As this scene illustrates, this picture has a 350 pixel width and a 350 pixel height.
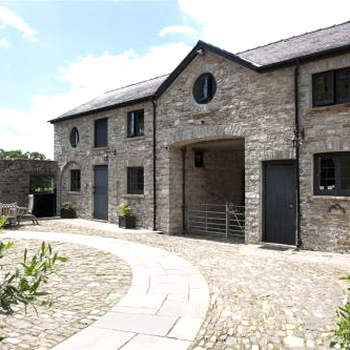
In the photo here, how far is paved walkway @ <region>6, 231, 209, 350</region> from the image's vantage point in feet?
12.9

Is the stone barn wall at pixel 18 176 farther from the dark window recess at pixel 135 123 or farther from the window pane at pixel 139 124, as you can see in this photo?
the window pane at pixel 139 124

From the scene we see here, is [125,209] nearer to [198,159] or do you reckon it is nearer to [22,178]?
[198,159]

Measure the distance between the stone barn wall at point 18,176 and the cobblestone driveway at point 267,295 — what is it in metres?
11.8

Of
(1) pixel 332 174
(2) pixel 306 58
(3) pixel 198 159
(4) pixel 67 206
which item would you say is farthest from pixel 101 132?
(1) pixel 332 174

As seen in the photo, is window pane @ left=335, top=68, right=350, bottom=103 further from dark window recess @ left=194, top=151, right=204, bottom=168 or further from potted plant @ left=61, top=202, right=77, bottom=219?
potted plant @ left=61, top=202, right=77, bottom=219

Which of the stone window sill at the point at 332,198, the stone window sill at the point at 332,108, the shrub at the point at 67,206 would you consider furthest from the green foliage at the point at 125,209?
the stone window sill at the point at 332,108

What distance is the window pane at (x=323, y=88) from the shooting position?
934 centimetres

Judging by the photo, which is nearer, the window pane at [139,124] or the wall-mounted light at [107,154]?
the window pane at [139,124]

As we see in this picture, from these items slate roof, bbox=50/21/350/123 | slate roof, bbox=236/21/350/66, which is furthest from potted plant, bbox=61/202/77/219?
slate roof, bbox=236/21/350/66

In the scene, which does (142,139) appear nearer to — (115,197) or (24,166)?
(115,197)

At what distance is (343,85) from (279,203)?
364 centimetres

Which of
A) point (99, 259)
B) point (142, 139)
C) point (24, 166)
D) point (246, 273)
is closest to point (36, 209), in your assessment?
point (24, 166)

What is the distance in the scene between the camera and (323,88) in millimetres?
9508

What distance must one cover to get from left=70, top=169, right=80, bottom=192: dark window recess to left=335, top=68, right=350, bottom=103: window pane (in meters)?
13.5
